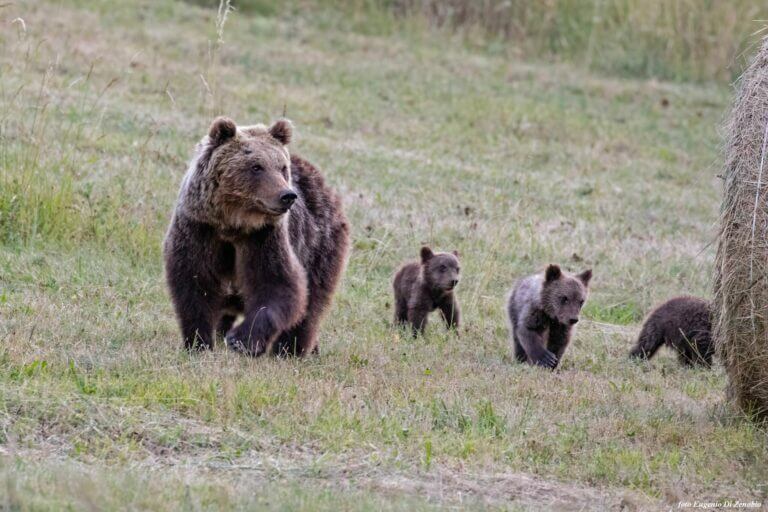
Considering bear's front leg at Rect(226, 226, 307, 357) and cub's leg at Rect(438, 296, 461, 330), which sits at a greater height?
bear's front leg at Rect(226, 226, 307, 357)

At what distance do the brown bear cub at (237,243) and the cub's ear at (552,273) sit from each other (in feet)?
8.80

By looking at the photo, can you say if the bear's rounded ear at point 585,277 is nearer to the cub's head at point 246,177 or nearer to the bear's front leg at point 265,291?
the bear's front leg at point 265,291

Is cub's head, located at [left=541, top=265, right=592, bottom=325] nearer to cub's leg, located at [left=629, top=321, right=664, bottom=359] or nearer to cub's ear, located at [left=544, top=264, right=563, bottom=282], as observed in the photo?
cub's ear, located at [left=544, top=264, right=563, bottom=282]

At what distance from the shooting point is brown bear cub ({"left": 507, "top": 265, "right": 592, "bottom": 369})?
35.5 feet

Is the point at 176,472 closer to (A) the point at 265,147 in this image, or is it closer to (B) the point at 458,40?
(A) the point at 265,147

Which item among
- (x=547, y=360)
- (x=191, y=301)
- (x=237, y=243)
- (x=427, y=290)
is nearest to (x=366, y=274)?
(x=427, y=290)

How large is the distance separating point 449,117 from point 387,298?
26.6 feet

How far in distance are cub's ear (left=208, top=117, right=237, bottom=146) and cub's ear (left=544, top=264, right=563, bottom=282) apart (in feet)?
11.2

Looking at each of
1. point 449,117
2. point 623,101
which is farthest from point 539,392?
point 623,101

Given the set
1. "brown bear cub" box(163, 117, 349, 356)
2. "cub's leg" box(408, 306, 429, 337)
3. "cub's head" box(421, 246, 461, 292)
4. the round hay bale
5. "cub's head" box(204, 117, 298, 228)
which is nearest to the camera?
the round hay bale

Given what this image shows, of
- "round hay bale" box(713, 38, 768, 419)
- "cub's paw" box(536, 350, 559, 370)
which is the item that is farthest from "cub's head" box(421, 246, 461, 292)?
"round hay bale" box(713, 38, 768, 419)

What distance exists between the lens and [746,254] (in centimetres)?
817

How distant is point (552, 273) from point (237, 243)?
331cm

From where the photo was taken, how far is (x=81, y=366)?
8.25 m
